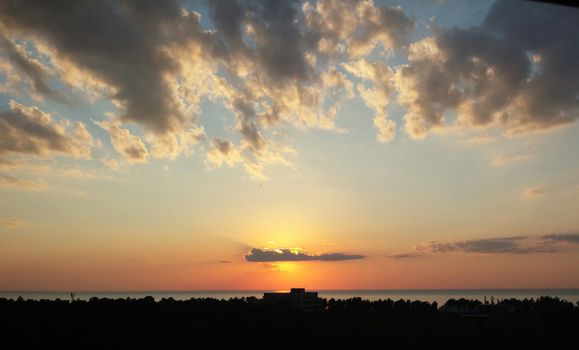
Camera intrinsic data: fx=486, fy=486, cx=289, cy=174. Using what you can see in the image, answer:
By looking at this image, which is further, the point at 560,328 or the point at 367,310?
the point at 367,310

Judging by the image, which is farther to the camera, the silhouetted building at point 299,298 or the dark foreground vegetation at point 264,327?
the silhouetted building at point 299,298

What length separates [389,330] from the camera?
74.8 metres

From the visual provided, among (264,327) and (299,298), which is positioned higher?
(299,298)

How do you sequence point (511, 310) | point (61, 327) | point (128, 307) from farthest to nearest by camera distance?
point (511, 310)
point (128, 307)
point (61, 327)

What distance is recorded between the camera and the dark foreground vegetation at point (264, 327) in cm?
6134

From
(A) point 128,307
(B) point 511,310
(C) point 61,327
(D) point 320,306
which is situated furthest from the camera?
(D) point 320,306

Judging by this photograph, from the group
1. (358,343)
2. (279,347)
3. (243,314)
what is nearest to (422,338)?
(358,343)

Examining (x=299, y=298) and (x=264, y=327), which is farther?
(x=299, y=298)

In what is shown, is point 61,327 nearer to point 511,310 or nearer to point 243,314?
point 243,314

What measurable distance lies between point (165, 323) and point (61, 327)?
15.7 meters

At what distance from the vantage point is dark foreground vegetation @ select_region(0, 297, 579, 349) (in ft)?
201

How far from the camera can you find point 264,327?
7538cm

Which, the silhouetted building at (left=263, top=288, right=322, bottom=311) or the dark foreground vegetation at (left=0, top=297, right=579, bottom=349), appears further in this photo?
the silhouetted building at (left=263, top=288, right=322, bottom=311)

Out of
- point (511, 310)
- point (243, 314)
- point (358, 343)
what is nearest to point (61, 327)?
point (243, 314)
